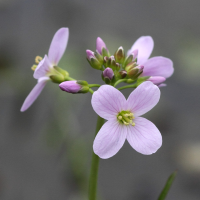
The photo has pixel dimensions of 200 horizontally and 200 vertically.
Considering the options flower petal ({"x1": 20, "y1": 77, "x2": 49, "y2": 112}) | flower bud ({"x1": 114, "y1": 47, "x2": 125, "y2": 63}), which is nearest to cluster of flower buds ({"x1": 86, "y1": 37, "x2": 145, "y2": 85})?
flower bud ({"x1": 114, "y1": 47, "x2": 125, "y2": 63})

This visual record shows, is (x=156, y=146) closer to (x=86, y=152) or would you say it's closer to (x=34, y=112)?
(x=86, y=152)

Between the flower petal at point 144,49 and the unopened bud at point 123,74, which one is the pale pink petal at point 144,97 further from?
the flower petal at point 144,49

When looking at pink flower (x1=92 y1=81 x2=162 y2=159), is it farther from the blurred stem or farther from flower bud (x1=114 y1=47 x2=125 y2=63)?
flower bud (x1=114 y1=47 x2=125 y2=63)

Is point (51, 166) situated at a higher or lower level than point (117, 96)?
lower

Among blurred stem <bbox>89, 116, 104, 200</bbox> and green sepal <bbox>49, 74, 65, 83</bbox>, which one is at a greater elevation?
green sepal <bbox>49, 74, 65, 83</bbox>

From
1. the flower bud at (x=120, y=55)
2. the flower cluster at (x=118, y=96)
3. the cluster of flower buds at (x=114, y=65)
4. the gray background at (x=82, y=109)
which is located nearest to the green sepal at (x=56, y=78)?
the flower cluster at (x=118, y=96)

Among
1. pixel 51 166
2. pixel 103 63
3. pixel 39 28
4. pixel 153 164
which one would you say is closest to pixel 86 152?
pixel 51 166
